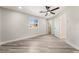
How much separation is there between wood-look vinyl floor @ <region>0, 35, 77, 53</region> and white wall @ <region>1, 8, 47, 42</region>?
125 mm

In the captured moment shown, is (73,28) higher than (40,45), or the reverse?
(73,28)

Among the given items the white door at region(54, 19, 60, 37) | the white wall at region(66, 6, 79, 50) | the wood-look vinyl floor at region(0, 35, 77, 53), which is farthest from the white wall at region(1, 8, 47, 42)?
the white wall at region(66, 6, 79, 50)

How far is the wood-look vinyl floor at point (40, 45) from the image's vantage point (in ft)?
7.04

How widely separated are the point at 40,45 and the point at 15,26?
0.64 meters

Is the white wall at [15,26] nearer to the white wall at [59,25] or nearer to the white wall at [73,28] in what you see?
the white wall at [59,25]

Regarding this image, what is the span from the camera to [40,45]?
234 centimetres

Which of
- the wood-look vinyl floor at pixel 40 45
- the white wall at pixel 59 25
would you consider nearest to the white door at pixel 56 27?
the white wall at pixel 59 25

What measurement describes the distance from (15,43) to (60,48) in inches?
33.8

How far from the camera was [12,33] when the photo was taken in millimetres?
2363

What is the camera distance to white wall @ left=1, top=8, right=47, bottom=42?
7.63 ft

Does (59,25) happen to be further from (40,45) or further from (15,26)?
(15,26)

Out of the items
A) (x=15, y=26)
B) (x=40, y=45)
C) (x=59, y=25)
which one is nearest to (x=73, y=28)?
(x=59, y=25)
